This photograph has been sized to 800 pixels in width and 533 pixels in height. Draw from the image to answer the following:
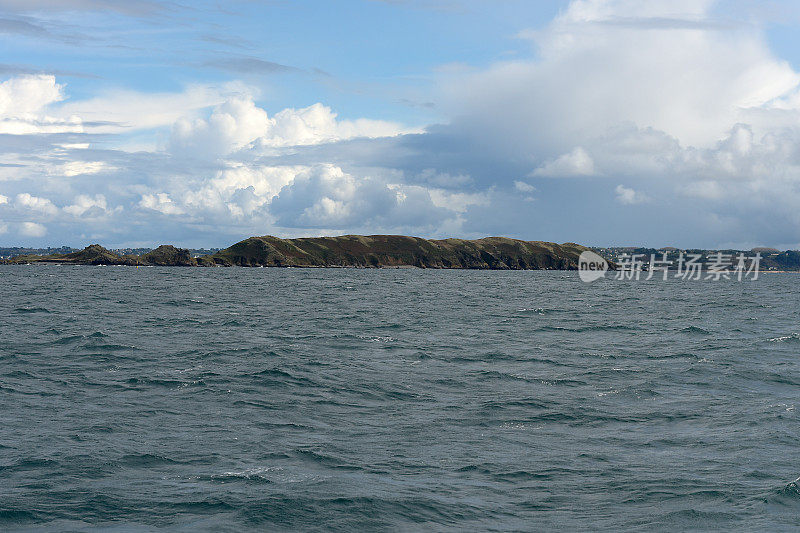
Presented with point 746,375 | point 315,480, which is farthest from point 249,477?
point 746,375

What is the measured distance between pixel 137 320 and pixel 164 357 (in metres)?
22.0

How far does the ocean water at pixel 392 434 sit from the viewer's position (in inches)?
574

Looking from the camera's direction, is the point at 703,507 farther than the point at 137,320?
No

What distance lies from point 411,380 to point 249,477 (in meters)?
14.2

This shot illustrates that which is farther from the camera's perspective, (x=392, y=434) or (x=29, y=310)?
(x=29, y=310)

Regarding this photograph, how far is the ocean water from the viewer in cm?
1457

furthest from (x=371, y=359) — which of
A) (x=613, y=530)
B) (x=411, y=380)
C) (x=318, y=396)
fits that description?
(x=613, y=530)

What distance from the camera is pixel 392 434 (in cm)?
2089

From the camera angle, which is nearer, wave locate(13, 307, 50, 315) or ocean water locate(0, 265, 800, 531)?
ocean water locate(0, 265, 800, 531)

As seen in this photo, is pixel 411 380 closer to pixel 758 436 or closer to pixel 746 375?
pixel 758 436

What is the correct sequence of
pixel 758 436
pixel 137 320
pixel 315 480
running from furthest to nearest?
pixel 137 320 < pixel 758 436 < pixel 315 480

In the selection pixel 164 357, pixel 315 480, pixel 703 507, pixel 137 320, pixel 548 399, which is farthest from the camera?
pixel 137 320

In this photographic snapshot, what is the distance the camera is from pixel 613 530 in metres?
13.8

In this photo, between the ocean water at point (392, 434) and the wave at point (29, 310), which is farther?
the wave at point (29, 310)
